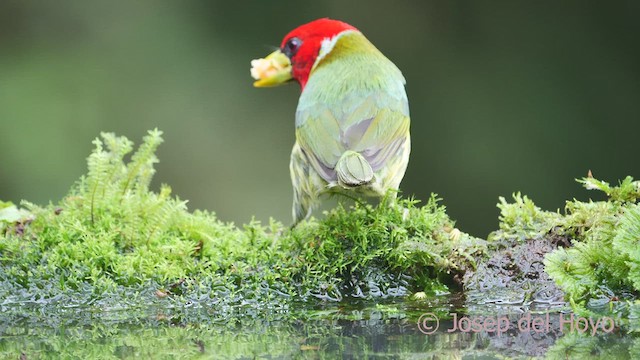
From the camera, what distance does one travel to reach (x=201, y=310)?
9.82 feet

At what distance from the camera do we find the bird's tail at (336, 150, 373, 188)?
327 cm

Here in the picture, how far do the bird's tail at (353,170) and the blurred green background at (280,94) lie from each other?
345 cm

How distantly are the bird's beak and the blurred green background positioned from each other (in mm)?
2256

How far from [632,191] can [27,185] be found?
503 centimetres

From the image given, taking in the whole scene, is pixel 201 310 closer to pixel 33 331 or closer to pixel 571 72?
pixel 33 331

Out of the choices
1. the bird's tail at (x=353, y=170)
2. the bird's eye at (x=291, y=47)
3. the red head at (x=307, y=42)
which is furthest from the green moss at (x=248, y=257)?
the bird's eye at (x=291, y=47)

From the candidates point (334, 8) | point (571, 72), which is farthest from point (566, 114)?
point (334, 8)

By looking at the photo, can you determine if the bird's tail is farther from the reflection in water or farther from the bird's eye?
the bird's eye

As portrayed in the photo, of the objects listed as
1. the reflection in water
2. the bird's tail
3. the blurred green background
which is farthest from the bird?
the blurred green background

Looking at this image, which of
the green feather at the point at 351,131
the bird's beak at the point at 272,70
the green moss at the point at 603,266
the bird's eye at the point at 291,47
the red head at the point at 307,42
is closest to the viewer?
the green moss at the point at 603,266
